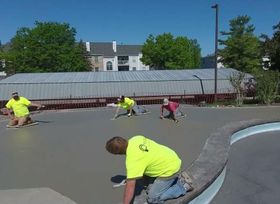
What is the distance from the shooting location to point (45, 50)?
65.2 meters

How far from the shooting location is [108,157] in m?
8.17

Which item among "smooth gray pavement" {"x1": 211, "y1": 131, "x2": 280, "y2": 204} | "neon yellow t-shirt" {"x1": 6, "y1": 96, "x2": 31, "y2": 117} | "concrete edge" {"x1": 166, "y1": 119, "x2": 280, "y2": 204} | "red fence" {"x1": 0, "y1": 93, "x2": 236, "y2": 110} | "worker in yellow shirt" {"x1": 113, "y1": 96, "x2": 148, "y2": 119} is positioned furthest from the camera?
"red fence" {"x1": 0, "y1": 93, "x2": 236, "y2": 110}

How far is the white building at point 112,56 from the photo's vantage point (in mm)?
100875

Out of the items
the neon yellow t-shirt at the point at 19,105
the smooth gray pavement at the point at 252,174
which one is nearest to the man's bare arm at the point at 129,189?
the smooth gray pavement at the point at 252,174

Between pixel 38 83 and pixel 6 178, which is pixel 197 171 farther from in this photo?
pixel 38 83

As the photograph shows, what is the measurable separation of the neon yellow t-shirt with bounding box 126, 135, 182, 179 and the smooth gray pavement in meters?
1.47

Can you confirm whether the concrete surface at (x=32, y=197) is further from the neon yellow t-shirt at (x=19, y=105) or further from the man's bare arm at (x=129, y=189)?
the neon yellow t-shirt at (x=19, y=105)

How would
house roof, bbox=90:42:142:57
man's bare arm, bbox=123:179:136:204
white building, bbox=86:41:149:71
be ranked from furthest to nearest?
house roof, bbox=90:42:142:57 < white building, bbox=86:41:149:71 < man's bare arm, bbox=123:179:136:204

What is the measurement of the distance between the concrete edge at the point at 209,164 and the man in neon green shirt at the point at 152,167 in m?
0.16

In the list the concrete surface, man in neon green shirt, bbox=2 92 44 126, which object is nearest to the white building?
man in neon green shirt, bbox=2 92 44 126

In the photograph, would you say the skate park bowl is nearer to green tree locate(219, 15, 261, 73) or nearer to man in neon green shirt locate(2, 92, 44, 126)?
man in neon green shirt locate(2, 92, 44, 126)

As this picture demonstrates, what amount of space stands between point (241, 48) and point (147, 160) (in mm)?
53814

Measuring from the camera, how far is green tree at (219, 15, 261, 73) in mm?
54500

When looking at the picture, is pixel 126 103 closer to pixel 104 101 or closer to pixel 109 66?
pixel 104 101
